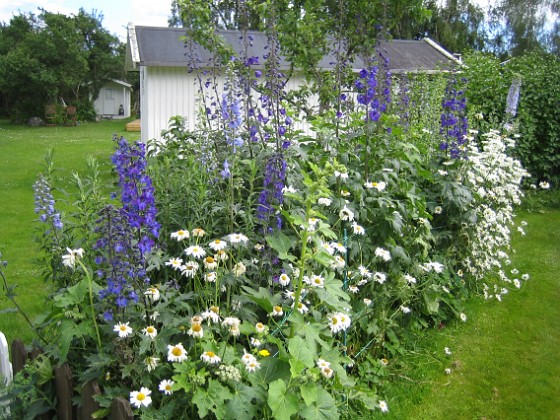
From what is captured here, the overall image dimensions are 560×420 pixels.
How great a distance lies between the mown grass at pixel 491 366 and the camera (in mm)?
3281

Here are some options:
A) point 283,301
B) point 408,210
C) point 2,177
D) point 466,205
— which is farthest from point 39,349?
point 2,177

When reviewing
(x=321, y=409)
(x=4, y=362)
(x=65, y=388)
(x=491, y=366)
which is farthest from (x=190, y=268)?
(x=491, y=366)

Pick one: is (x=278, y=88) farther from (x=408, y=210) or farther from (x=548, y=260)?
(x=548, y=260)

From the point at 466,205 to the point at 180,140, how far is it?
2.52m

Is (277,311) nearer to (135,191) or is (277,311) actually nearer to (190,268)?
(190,268)

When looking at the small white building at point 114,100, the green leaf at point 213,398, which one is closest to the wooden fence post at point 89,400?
the green leaf at point 213,398

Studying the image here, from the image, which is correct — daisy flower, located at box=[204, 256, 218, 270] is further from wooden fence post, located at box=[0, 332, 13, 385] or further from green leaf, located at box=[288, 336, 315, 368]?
wooden fence post, located at box=[0, 332, 13, 385]

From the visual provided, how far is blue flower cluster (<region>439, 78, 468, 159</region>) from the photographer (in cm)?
477

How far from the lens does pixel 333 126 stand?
403 cm

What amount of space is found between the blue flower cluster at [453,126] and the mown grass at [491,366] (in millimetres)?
1404

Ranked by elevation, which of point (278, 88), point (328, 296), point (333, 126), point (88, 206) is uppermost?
point (278, 88)

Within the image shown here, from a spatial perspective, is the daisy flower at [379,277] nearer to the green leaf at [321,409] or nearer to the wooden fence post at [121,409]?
the green leaf at [321,409]

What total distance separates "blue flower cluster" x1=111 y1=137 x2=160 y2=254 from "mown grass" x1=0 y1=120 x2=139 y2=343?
1.64ft

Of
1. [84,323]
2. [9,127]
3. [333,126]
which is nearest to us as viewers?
[84,323]
